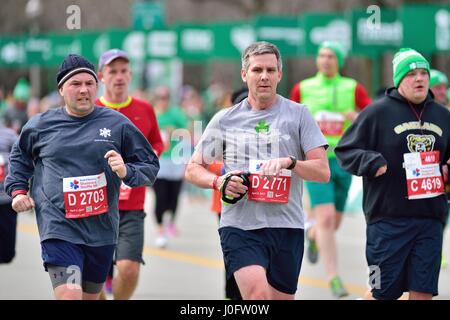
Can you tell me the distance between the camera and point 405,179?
8.15m

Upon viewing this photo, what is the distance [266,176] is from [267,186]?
0.09 metres

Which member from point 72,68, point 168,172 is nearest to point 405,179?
point 72,68

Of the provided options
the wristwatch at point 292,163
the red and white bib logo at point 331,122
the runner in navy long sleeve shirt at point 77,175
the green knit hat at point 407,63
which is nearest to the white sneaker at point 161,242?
the red and white bib logo at point 331,122

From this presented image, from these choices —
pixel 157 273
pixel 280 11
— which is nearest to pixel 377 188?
pixel 157 273

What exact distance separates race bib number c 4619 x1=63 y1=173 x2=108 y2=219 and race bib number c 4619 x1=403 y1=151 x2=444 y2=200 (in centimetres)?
206

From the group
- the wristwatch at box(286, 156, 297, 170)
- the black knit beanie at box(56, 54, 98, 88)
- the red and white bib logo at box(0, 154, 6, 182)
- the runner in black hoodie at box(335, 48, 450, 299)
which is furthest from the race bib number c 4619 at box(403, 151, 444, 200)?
the red and white bib logo at box(0, 154, 6, 182)

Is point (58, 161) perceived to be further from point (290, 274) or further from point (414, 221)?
point (414, 221)

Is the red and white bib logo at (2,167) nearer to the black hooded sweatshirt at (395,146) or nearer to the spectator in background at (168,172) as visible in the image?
the black hooded sweatshirt at (395,146)

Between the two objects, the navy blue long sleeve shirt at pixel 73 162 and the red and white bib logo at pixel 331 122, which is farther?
the red and white bib logo at pixel 331 122

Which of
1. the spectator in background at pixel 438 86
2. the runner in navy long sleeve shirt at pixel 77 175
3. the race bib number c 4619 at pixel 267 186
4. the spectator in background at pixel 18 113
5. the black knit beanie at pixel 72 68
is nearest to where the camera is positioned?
the race bib number c 4619 at pixel 267 186

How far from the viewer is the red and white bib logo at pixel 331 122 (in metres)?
11.8

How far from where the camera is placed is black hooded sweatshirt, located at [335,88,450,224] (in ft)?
26.7

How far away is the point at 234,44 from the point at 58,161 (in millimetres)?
18349

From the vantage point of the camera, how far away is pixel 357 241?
15812 millimetres
